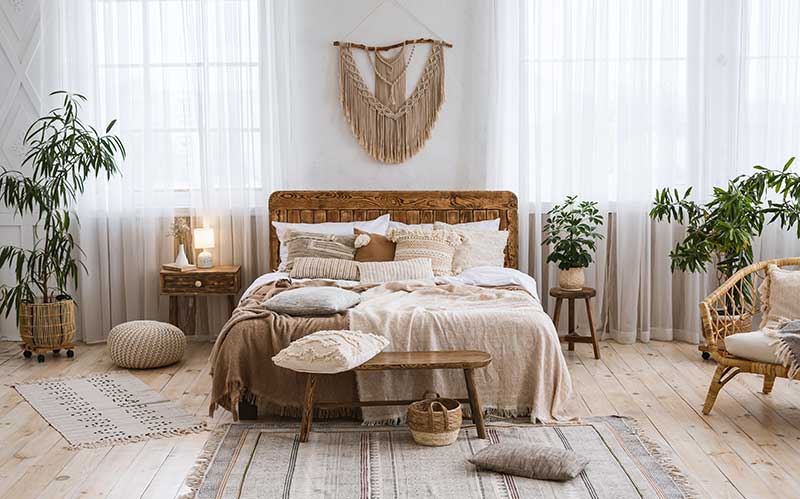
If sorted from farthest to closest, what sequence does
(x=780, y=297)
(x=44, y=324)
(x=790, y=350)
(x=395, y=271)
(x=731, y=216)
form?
(x=44, y=324) → (x=731, y=216) → (x=395, y=271) → (x=780, y=297) → (x=790, y=350)

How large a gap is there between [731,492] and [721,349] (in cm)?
112

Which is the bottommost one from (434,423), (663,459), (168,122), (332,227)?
(663,459)

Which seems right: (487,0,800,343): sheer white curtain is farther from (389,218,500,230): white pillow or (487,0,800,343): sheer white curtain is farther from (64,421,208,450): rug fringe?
(64,421,208,450): rug fringe

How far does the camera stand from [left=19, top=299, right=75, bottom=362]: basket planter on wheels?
218 inches

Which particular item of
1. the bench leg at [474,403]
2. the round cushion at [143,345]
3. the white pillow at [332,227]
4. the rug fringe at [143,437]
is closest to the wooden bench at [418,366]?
the bench leg at [474,403]

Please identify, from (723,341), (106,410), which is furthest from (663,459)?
(106,410)

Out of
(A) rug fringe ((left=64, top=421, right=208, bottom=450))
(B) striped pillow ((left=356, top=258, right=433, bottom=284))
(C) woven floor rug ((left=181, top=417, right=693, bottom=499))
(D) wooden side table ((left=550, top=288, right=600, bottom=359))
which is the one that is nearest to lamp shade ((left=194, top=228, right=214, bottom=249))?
(B) striped pillow ((left=356, top=258, right=433, bottom=284))

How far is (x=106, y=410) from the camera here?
4508 millimetres

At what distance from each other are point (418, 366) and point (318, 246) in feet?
5.78

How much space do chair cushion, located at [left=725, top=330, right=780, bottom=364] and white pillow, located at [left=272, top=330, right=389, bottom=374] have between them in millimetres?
1729

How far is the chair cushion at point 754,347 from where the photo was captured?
4.07m

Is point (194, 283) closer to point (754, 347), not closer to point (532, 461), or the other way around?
point (532, 461)

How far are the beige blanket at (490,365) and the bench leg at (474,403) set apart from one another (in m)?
0.24

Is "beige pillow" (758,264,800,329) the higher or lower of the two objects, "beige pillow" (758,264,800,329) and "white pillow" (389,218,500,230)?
the lower
